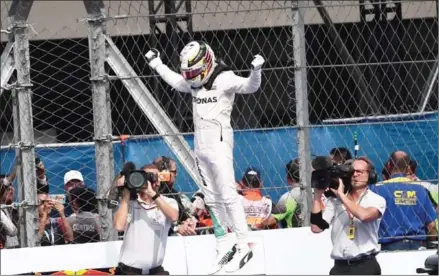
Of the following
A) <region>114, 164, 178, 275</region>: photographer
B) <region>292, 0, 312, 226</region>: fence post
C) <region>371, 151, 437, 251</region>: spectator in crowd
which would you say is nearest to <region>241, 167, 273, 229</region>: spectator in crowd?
<region>292, 0, 312, 226</region>: fence post

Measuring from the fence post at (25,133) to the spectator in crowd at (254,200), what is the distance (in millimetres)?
1589

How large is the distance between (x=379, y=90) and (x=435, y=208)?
4107mm

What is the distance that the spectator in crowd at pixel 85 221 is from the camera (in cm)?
948

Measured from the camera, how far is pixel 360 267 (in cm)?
834

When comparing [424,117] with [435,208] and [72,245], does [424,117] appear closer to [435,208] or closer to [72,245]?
[435,208]

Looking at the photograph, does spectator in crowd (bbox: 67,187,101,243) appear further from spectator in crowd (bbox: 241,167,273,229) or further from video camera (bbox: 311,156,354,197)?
video camera (bbox: 311,156,354,197)

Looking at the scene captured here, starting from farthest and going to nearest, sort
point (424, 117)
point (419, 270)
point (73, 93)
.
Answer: point (73, 93) < point (424, 117) < point (419, 270)

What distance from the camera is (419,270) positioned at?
8.00m

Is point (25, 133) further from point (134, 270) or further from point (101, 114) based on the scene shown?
point (134, 270)

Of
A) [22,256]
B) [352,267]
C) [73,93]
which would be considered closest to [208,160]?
[352,267]

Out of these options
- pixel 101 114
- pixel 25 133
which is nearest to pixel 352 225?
pixel 101 114

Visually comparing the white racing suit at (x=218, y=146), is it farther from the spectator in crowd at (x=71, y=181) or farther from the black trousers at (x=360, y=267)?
the spectator in crowd at (x=71, y=181)

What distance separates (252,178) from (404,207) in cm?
117

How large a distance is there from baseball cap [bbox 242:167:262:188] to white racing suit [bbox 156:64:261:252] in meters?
1.20
